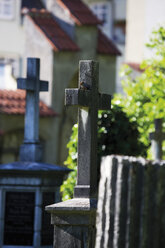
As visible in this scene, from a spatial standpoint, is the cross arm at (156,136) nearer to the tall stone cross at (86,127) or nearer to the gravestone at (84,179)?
the gravestone at (84,179)

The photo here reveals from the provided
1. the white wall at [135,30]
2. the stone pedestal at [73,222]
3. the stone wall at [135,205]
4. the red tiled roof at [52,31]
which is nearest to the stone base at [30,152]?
the stone pedestal at [73,222]

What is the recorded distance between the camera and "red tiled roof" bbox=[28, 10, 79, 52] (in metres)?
25.6

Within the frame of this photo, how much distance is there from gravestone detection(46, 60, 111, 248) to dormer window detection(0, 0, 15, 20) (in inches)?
999

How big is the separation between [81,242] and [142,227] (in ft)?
13.3

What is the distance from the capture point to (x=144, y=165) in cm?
379

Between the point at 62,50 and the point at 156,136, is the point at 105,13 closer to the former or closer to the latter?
the point at 62,50

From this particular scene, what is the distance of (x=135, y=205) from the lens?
12.4 ft

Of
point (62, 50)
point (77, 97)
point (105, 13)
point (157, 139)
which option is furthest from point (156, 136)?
point (105, 13)

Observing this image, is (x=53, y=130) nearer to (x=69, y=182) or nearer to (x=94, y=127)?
(x=69, y=182)

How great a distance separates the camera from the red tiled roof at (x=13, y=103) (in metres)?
23.3

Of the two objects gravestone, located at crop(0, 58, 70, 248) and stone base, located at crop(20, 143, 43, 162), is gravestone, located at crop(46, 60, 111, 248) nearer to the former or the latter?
gravestone, located at crop(0, 58, 70, 248)

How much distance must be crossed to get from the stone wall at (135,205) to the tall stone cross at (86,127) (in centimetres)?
422

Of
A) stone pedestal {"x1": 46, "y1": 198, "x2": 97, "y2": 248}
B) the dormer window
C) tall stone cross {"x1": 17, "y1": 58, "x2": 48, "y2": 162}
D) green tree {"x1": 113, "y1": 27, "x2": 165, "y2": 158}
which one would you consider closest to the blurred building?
the dormer window

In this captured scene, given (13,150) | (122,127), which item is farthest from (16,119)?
(122,127)
